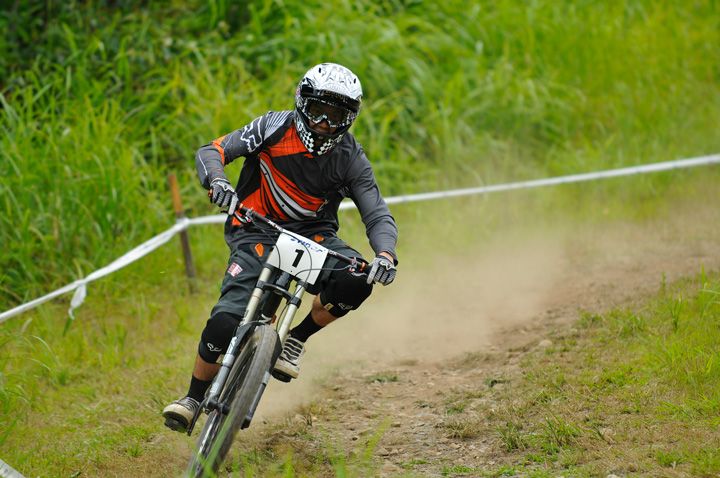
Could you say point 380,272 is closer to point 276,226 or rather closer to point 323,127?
point 276,226

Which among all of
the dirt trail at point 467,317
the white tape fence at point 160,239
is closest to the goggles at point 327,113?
the dirt trail at point 467,317

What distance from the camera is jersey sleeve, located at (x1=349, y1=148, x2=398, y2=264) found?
4.19m

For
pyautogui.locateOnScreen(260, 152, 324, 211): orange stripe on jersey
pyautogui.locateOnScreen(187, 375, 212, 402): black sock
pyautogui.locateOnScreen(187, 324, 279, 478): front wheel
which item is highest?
pyautogui.locateOnScreen(260, 152, 324, 211): orange stripe on jersey

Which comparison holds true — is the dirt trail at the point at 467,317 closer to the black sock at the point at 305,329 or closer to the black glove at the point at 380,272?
the black sock at the point at 305,329

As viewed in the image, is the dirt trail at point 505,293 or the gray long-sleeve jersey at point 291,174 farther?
the dirt trail at point 505,293

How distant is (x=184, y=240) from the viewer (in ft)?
22.6

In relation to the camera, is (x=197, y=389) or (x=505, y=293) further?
(x=505, y=293)

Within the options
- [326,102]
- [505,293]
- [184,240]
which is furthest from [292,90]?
[326,102]

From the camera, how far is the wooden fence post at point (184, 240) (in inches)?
269

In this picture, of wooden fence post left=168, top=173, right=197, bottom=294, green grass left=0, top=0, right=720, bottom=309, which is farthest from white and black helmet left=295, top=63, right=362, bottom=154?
green grass left=0, top=0, right=720, bottom=309

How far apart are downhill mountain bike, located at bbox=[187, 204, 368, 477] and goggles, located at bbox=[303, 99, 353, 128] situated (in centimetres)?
67

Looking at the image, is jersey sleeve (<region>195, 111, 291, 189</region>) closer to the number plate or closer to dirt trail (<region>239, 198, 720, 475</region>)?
the number plate

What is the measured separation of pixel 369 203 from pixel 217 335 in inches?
45.2

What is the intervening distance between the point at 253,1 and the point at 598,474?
827 cm
